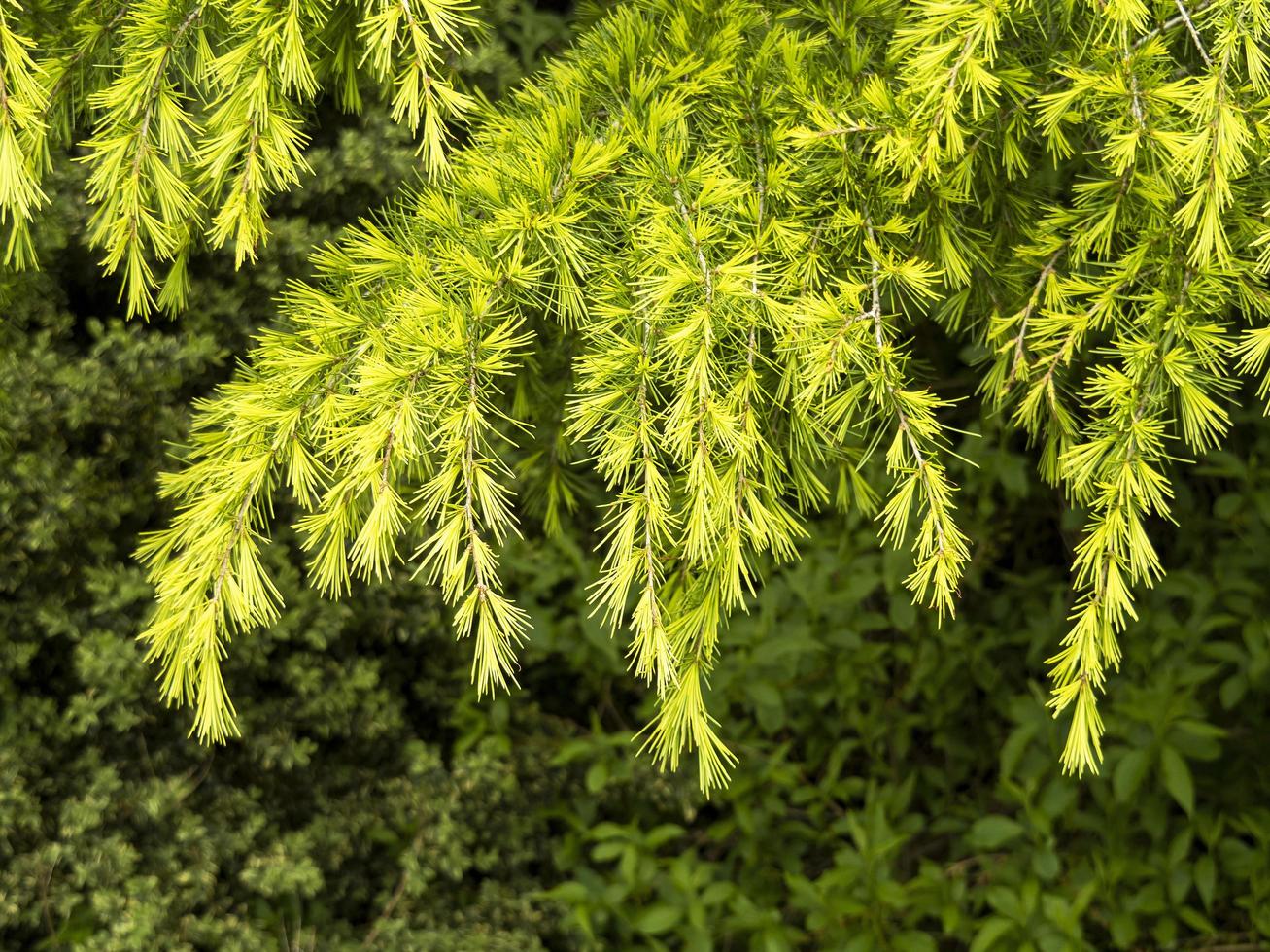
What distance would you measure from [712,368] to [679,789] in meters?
1.69

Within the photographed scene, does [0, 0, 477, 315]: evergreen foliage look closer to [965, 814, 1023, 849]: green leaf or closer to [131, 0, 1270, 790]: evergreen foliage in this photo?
[131, 0, 1270, 790]: evergreen foliage

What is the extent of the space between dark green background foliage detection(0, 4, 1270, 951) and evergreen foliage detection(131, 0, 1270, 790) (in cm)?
52

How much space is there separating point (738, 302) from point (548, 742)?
1.83 metres

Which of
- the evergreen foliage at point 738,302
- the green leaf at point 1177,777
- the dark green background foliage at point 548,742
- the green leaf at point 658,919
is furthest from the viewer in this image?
the green leaf at point 658,919

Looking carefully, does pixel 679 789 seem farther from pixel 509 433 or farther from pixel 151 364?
pixel 151 364

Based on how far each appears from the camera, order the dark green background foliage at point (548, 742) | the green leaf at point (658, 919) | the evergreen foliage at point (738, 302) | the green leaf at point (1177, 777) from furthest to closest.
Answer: the green leaf at point (658, 919)
the green leaf at point (1177, 777)
the dark green background foliage at point (548, 742)
the evergreen foliage at point (738, 302)

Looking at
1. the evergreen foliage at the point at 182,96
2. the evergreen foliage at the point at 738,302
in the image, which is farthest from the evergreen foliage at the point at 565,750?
the evergreen foliage at the point at 738,302

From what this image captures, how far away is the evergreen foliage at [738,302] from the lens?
1.01 meters

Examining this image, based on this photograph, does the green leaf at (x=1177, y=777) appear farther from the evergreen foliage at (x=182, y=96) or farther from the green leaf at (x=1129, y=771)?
the evergreen foliage at (x=182, y=96)

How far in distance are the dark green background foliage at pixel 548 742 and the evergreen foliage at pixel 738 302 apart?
52 cm

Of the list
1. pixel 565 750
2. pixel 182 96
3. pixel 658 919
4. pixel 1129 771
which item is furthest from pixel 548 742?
pixel 182 96

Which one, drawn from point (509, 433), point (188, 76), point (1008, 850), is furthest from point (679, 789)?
point (188, 76)

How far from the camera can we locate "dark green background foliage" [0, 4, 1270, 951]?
1953 mm

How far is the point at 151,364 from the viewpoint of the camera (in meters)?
1.96
